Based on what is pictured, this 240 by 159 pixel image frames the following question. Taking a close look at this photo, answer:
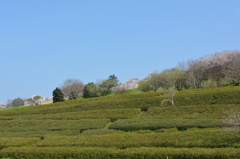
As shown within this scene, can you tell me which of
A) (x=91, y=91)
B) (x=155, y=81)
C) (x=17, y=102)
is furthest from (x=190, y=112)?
(x=17, y=102)

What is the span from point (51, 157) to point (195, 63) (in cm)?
3647

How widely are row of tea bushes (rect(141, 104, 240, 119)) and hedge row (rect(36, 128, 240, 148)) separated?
6.30 metres

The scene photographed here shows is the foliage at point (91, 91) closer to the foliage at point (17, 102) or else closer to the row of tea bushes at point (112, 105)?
the row of tea bushes at point (112, 105)

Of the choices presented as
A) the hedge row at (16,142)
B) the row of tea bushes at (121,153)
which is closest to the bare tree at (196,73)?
the hedge row at (16,142)

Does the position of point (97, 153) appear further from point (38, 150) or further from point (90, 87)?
point (90, 87)

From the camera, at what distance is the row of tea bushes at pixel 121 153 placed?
10.3 m

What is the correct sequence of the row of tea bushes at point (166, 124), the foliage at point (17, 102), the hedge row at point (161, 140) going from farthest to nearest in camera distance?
the foliage at point (17, 102) → the row of tea bushes at point (166, 124) → the hedge row at point (161, 140)

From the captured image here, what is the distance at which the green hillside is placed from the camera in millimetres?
11734

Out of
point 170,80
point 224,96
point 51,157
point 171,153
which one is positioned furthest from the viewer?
point 170,80

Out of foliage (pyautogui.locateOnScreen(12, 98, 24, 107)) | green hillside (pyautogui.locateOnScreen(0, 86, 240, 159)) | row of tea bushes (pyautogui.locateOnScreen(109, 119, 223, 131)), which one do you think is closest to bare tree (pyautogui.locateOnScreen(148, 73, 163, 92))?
green hillside (pyautogui.locateOnScreen(0, 86, 240, 159))

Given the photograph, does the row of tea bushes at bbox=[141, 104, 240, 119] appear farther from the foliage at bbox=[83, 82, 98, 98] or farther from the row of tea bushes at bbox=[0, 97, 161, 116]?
the foliage at bbox=[83, 82, 98, 98]

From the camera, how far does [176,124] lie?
1744cm

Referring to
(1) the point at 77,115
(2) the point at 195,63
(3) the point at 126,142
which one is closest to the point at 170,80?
(2) the point at 195,63

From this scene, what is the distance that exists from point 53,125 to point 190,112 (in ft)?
42.3
